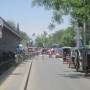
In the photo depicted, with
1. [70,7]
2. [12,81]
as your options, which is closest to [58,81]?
[12,81]

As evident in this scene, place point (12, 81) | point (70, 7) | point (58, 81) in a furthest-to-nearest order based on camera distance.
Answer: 1. point (70, 7)
2. point (58, 81)
3. point (12, 81)

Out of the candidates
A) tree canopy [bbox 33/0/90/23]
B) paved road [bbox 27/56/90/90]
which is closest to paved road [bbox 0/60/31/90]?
paved road [bbox 27/56/90/90]

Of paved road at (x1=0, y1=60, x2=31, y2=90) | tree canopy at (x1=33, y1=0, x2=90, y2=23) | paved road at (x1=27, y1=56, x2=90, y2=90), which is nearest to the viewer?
paved road at (x1=0, y1=60, x2=31, y2=90)

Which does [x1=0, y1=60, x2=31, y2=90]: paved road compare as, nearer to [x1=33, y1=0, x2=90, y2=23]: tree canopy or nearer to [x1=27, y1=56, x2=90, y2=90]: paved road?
[x1=27, y1=56, x2=90, y2=90]: paved road

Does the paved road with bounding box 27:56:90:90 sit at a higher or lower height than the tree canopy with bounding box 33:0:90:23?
lower

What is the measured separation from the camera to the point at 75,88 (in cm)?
2116

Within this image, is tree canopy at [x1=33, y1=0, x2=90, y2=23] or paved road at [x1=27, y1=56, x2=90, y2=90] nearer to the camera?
paved road at [x1=27, y1=56, x2=90, y2=90]

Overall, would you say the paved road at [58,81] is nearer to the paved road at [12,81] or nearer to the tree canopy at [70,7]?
the paved road at [12,81]

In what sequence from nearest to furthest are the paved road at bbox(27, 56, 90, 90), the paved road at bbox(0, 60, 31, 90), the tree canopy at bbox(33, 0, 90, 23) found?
the paved road at bbox(0, 60, 31, 90) < the paved road at bbox(27, 56, 90, 90) < the tree canopy at bbox(33, 0, 90, 23)

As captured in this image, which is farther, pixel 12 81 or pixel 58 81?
pixel 58 81

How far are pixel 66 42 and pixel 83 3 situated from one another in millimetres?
105511

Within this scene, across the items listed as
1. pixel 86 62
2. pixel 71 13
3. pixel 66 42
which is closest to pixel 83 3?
pixel 71 13

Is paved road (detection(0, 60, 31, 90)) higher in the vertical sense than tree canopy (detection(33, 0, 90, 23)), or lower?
lower

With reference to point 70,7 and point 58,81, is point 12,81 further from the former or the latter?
point 70,7
